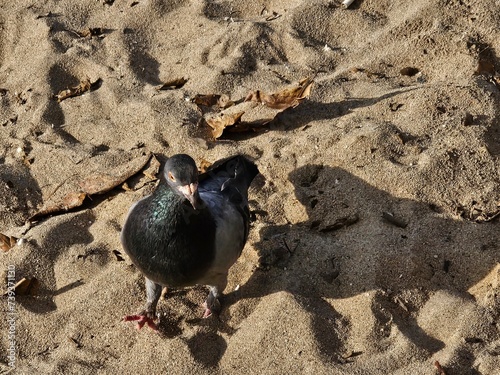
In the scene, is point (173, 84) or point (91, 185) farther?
point (173, 84)

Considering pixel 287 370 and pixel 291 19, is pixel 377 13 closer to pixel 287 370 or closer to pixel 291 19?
pixel 291 19

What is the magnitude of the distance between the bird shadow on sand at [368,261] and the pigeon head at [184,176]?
2.74ft

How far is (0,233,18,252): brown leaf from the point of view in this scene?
4559 millimetres

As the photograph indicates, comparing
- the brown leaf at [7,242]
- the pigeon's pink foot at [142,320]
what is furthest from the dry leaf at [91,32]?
the pigeon's pink foot at [142,320]

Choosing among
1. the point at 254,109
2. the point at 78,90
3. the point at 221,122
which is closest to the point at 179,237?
the point at 221,122

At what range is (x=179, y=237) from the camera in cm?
384

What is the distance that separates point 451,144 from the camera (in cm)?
484

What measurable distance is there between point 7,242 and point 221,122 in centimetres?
167

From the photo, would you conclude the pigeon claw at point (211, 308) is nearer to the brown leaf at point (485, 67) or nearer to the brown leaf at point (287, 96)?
the brown leaf at point (287, 96)

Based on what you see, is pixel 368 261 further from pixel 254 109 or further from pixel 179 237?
pixel 254 109

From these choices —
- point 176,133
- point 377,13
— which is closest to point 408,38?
point 377,13

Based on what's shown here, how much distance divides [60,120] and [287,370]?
2746 millimetres

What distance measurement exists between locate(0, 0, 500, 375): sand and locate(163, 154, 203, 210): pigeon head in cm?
83

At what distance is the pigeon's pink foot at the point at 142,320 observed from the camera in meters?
4.09
